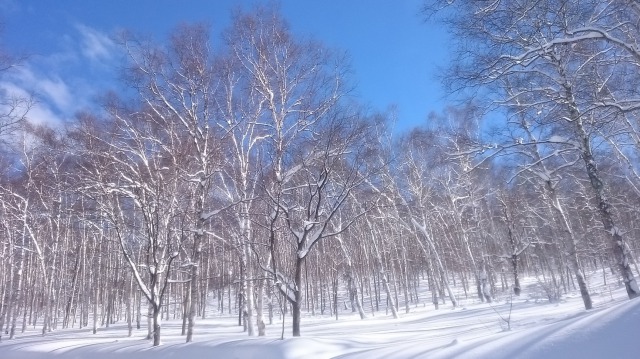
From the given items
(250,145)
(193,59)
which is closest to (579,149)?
(250,145)

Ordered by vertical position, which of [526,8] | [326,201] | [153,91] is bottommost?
[326,201]

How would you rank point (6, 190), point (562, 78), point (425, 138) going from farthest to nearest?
point (425, 138) < point (6, 190) < point (562, 78)

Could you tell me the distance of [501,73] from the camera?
762cm

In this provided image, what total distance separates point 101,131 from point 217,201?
14.6 feet

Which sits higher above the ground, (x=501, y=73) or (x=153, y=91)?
(x=153, y=91)

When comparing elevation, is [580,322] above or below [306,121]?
below

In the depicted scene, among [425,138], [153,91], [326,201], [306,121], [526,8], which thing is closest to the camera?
[526,8]

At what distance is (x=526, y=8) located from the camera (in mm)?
7223

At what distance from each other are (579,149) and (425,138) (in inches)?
517

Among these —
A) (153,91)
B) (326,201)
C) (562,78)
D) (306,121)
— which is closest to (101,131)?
(153,91)

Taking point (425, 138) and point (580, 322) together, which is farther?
point (425, 138)

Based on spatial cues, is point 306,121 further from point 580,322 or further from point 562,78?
point 580,322

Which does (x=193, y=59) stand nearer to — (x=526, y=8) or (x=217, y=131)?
(x=217, y=131)

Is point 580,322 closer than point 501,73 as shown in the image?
Yes
